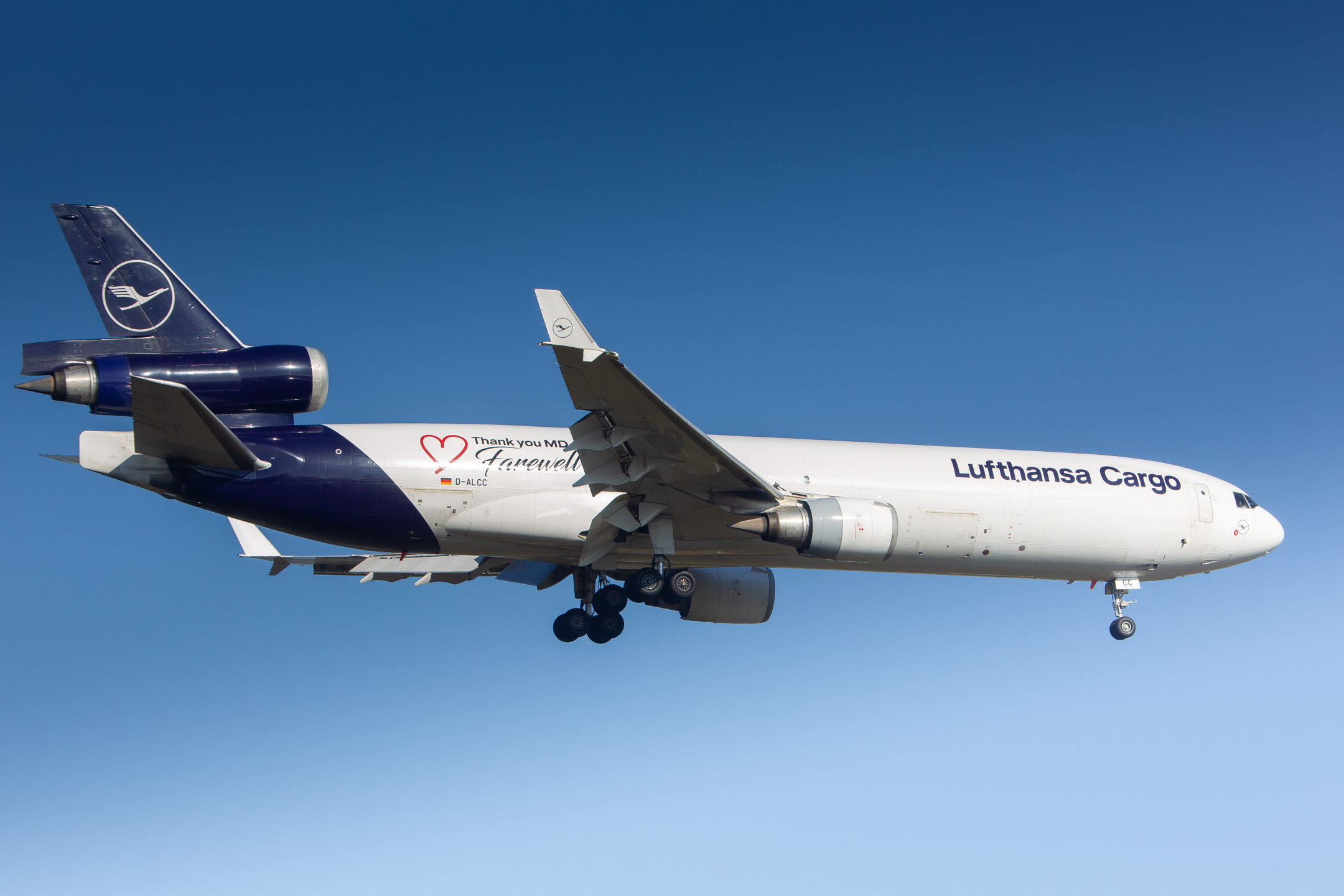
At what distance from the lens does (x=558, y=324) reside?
13.7 m

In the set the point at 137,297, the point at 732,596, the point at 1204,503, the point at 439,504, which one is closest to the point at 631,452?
the point at 439,504

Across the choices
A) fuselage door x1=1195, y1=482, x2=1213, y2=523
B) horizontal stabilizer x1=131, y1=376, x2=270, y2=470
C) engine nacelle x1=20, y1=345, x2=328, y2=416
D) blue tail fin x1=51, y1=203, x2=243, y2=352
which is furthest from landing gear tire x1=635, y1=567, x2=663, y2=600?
fuselage door x1=1195, y1=482, x2=1213, y2=523

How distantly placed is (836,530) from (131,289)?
41.3 feet

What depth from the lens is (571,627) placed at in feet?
68.1

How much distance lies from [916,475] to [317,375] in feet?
36.5

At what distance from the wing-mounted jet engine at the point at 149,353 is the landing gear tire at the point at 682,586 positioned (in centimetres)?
692

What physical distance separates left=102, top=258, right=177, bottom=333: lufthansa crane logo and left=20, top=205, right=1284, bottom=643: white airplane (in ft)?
0.72

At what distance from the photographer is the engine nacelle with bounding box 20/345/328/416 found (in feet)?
53.1

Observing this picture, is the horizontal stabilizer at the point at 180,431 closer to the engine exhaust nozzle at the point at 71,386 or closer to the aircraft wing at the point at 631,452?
the engine exhaust nozzle at the point at 71,386

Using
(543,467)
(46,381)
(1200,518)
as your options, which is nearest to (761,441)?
(543,467)

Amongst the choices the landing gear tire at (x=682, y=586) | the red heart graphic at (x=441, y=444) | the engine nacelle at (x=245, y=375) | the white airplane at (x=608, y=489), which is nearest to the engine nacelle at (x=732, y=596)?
the white airplane at (x=608, y=489)

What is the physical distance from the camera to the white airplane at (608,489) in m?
15.9

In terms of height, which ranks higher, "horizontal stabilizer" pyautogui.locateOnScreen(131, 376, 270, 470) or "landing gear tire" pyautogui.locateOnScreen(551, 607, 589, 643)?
"horizontal stabilizer" pyautogui.locateOnScreen(131, 376, 270, 470)

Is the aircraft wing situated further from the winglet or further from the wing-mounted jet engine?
the wing-mounted jet engine
